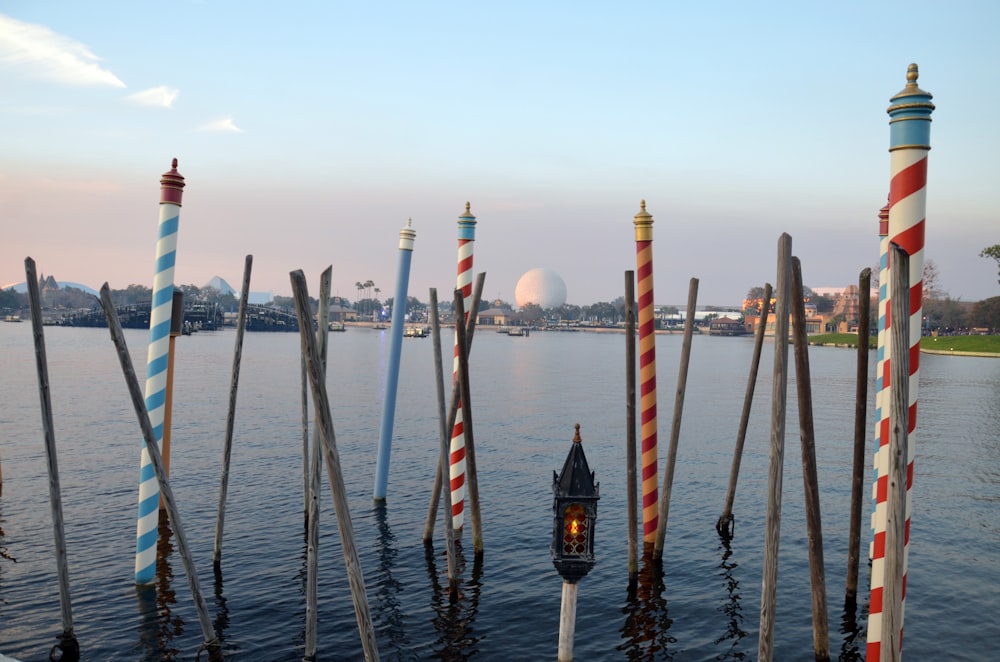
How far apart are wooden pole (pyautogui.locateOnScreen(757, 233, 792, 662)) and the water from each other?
13.1ft

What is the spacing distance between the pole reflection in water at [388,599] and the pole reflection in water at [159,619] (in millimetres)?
2928

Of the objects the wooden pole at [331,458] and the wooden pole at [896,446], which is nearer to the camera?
the wooden pole at [896,446]

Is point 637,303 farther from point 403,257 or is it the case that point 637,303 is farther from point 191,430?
point 191,430

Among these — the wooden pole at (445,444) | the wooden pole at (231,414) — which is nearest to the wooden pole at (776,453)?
the wooden pole at (445,444)

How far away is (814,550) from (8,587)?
1259 cm

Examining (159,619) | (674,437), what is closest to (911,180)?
(674,437)

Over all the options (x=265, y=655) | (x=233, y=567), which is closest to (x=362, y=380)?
(x=233, y=567)

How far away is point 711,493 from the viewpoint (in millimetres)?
21359

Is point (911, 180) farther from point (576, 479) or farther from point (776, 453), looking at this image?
point (576, 479)

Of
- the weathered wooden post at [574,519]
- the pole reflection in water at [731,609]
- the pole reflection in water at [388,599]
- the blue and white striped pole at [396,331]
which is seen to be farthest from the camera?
the blue and white striped pole at [396,331]

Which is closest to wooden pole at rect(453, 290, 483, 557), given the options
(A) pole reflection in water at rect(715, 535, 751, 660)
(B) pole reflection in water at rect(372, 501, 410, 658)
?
(B) pole reflection in water at rect(372, 501, 410, 658)

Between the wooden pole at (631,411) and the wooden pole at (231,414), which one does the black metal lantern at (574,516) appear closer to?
the wooden pole at (631,411)

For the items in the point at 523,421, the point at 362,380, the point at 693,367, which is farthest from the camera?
the point at 693,367

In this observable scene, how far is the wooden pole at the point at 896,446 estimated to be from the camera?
5754mm
